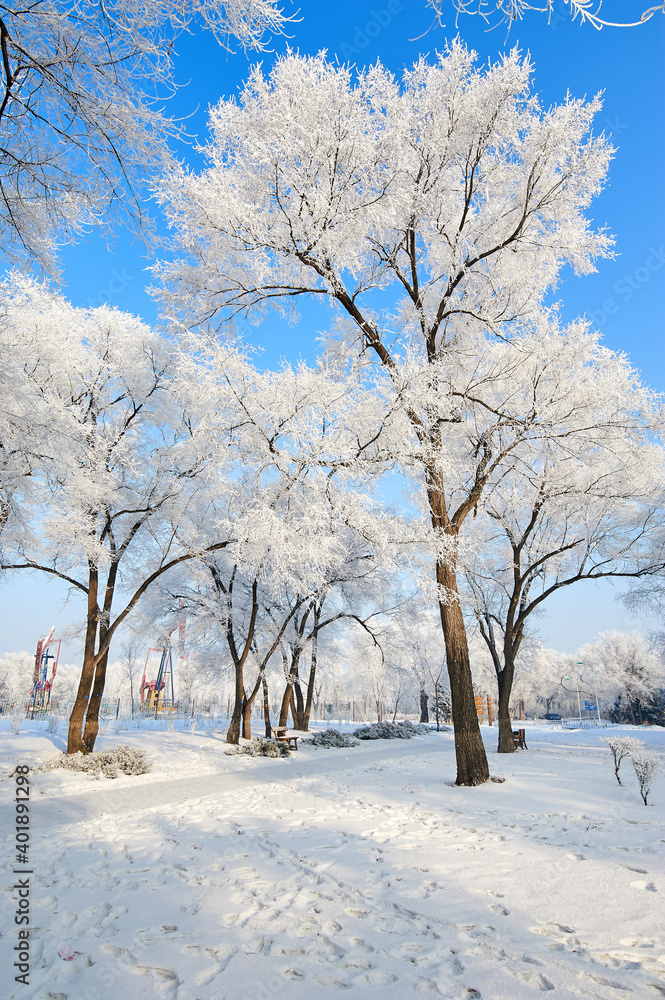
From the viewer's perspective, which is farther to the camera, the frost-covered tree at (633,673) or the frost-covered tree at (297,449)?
the frost-covered tree at (633,673)

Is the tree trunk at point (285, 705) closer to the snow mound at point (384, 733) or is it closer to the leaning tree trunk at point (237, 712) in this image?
the leaning tree trunk at point (237, 712)

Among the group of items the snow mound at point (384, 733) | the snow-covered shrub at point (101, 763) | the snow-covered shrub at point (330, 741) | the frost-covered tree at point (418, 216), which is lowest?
the snow mound at point (384, 733)

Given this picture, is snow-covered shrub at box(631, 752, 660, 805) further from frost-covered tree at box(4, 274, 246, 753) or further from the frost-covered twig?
frost-covered tree at box(4, 274, 246, 753)

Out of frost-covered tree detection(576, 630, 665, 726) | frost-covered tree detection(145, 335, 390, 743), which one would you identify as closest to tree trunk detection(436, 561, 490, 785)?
frost-covered tree detection(145, 335, 390, 743)

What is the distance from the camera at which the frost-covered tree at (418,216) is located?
23.6 feet

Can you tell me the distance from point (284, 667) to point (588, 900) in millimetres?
20038

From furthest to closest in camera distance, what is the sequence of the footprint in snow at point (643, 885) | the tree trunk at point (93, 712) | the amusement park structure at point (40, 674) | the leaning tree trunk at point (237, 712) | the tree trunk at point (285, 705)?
1. the amusement park structure at point (40, 674)
2. the tree trunk at point (285, 705)
3. the leaning tree trunk at point (237, 712)
4. the tree trunk at point (93, 712)
5. the footprint in snow at point (643, 885)

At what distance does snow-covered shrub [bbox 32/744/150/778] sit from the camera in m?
9.86

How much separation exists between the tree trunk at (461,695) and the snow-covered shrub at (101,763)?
673cm

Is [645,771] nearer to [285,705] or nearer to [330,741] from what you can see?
[330,741]

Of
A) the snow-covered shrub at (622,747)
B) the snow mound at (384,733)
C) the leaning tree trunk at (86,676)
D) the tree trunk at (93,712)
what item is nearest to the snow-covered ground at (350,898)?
the snow-covered shrub at (622,747)

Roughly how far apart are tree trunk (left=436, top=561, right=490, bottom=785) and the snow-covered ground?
Answer: 3.81ft

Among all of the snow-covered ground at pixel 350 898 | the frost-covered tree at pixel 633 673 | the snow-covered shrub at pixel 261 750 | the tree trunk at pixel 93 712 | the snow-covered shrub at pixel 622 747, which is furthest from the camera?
the frost-covered tree at pixel 633 673

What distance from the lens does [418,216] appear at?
28.6ft
